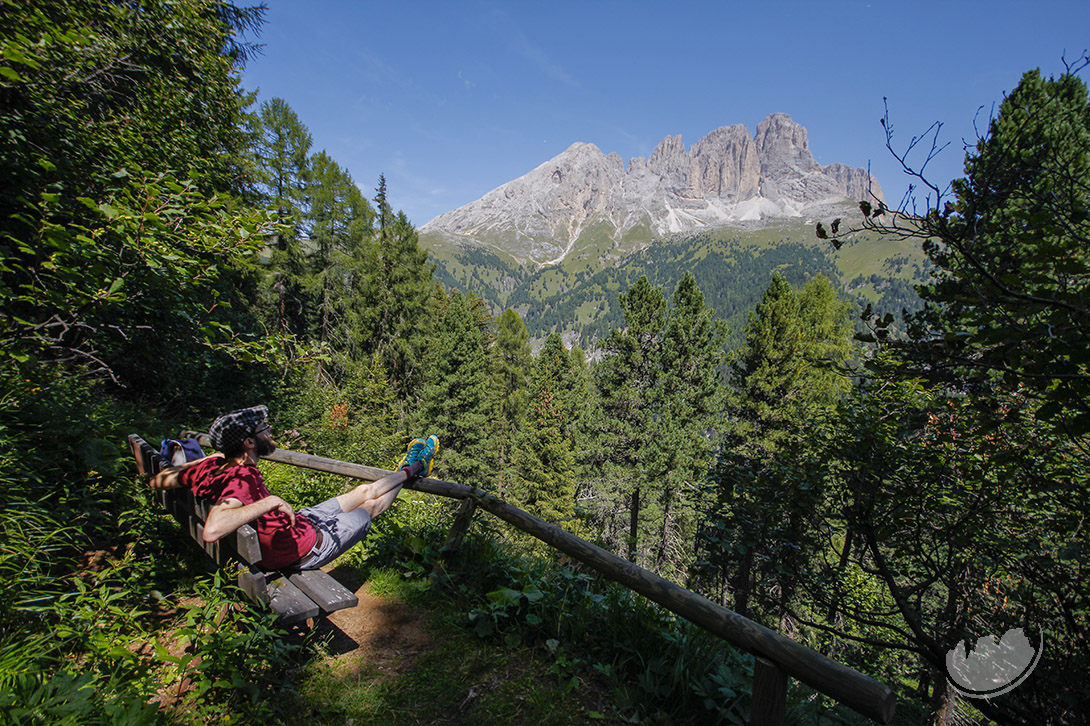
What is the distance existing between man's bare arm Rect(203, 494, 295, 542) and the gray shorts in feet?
1.78

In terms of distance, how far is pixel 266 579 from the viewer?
2574 millimetres

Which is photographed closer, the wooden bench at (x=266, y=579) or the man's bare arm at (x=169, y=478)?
the wooden bench at (x=266, y=579)

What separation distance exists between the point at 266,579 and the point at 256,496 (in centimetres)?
56

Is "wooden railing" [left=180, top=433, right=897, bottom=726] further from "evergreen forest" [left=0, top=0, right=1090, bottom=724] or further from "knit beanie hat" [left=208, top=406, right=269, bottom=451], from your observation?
"knit beanie hat" [left=208, top=406, right=269, bottom=451]

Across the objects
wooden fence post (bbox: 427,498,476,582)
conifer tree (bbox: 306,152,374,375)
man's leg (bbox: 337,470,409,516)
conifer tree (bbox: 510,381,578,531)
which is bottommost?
conifer tree (bbox: 510,381,578,531)

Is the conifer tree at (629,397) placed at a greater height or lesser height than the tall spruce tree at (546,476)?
greater

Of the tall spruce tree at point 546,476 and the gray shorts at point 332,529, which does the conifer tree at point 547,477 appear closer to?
the tall spruce tree at point 546,476

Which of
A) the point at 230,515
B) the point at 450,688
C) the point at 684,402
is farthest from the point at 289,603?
the point at 684,402

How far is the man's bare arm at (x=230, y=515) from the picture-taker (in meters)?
2.51

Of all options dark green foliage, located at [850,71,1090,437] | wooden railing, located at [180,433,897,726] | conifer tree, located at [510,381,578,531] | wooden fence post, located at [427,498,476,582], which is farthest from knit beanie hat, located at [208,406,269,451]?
conifer tree, located at [510,381,578,531]

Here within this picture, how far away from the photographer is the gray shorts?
3.04 m

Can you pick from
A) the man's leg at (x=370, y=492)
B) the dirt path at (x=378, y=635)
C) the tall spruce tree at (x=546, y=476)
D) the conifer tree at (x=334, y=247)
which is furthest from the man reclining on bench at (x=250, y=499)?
the tall spruce tree at (x=546, y=476)

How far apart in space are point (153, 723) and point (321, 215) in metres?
21.3

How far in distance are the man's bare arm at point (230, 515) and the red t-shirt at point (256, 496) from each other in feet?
0.33
